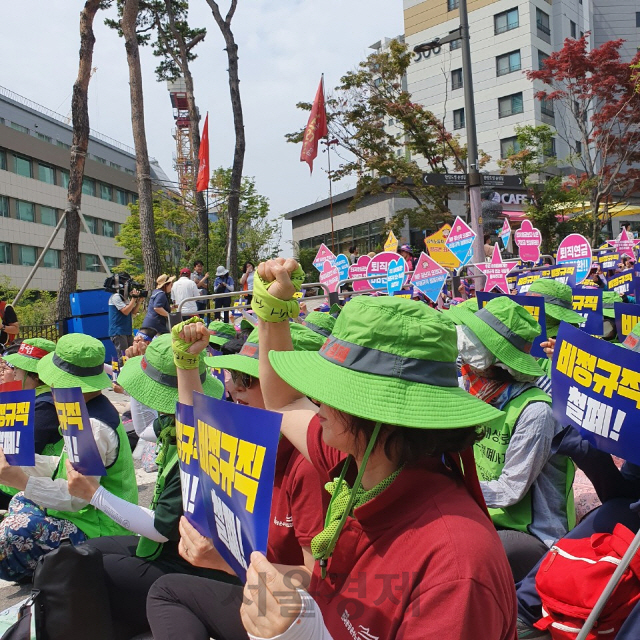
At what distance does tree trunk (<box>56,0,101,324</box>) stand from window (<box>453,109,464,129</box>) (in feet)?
89.8

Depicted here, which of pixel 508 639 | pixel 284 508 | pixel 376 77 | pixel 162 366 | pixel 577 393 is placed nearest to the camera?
pixel 508 639

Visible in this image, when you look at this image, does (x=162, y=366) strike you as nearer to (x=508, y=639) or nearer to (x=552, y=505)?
(x=552, y=505)

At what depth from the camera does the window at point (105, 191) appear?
53.5 meters

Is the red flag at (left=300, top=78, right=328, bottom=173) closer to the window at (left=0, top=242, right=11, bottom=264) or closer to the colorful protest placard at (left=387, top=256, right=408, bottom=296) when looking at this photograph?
the colorful protest placard at (left=387, top=256, right=408, bottom=296)

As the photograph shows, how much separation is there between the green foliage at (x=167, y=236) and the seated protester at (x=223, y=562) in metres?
20.4

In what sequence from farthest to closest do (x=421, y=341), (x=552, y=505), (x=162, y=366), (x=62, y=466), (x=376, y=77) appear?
(x=376, y=77)
(x=62, y=466)
(x=162, y=366)
(x=552, y=505)
(x=421, y=341)

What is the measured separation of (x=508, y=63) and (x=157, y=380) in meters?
37.1

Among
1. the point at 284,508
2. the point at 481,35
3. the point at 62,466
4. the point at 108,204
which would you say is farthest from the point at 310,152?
the point at 108,204

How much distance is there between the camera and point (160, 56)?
72.3 feet

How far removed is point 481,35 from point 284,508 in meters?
39.1

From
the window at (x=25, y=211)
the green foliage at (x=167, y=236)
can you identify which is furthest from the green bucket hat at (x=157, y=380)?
the window at (x=25, y=211)

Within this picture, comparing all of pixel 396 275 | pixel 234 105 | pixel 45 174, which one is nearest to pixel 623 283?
pixel 396 275

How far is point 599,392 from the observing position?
2.35 meters

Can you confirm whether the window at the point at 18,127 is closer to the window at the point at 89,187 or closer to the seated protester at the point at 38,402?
the window at the point at 89,187
